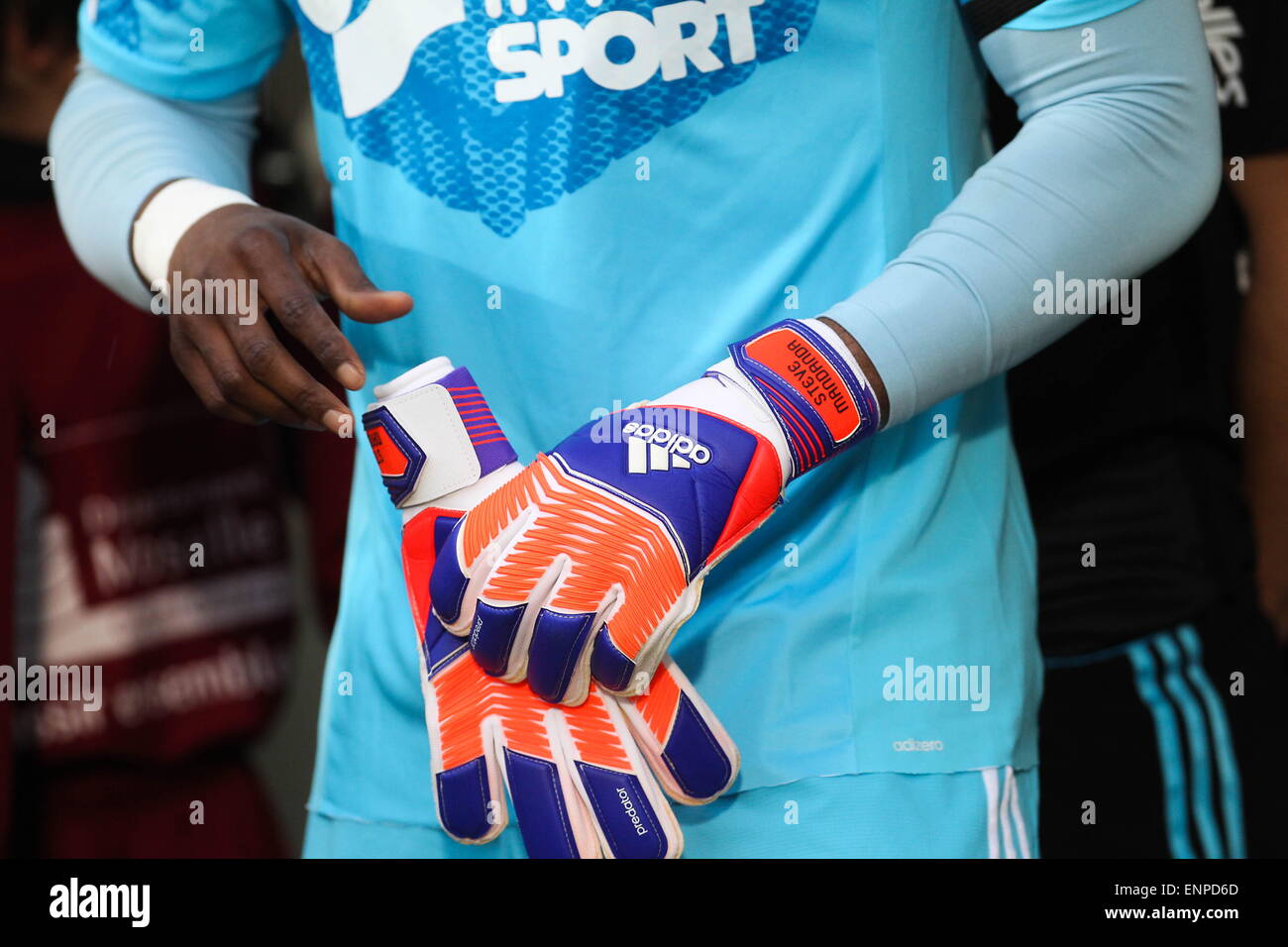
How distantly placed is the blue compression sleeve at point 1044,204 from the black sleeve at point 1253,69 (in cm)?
59

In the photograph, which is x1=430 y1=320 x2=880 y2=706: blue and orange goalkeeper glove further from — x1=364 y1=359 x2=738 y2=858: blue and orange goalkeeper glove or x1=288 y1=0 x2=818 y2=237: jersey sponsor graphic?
x1=288 y1=0 x2=818 y2=237: jersey sponsor graphic

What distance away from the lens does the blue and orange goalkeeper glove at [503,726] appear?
0.93 meters

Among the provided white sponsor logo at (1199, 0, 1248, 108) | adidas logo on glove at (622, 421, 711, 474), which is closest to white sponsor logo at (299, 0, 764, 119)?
adidas logo on glove at (622, 421, 711, 474)

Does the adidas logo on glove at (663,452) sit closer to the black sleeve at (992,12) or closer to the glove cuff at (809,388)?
the glove cuff at (809,388)

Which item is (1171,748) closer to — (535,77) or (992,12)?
(992,12)

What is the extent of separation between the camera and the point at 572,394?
3.36 feet

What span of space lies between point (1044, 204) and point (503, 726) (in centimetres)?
47

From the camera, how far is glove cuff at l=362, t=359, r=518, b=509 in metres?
0.96

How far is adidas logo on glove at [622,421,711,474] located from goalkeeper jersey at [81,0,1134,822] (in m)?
0.11

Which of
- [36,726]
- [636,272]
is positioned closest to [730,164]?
[636,272]

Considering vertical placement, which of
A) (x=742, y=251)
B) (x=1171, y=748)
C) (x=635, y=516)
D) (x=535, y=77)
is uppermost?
(x=535, y=77)

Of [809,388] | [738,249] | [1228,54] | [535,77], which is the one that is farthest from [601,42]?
[1228,54]

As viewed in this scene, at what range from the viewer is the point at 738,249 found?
1007 mm

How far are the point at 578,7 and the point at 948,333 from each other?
0.32 metres
